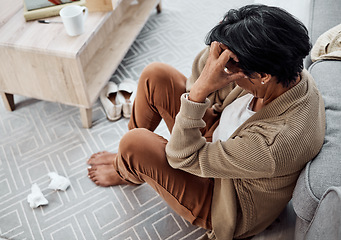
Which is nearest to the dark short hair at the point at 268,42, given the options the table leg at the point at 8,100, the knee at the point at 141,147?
the knee at the point at 141,147

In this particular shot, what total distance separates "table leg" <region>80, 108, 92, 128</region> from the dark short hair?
1063 millimetres

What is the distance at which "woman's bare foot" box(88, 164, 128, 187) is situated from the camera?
1603 millimetres

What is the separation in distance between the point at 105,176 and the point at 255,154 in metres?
0.86

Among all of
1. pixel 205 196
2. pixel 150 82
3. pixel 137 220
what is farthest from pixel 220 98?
pixel 137 220

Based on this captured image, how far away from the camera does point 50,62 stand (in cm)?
160

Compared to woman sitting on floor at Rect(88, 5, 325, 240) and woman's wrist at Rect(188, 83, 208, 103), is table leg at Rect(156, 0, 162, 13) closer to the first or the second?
woman sitting on floor at Rect(88, 5, 325, 240)

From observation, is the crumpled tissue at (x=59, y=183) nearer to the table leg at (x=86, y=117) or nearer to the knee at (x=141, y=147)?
the table leg at (x=86, y=117)

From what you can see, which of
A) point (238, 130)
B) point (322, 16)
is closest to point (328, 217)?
point (238, 130)

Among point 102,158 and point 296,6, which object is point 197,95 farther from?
point 296,6

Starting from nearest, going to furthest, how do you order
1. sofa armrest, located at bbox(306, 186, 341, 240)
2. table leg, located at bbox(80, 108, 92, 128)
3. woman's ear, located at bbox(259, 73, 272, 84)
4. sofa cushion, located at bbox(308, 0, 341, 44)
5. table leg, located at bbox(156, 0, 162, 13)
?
sofa armrest, located at bbox(306, 186, 341, 240) < woman's ear, located at bbox(259, 73, 272, 84) < sofa cushion, located at bbox(308, 0, 341, 44) < table leg, located at bbox(80, 108, 92, 128) < table leg, located at bbox(156, 0, 162, 13)

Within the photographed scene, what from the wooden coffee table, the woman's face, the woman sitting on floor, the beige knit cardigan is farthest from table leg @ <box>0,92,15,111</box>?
the woman's face

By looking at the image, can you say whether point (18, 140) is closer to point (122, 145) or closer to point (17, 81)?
point (17, 81)

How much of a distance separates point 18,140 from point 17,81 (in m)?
0.30

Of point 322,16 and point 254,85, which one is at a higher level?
point 254,85
